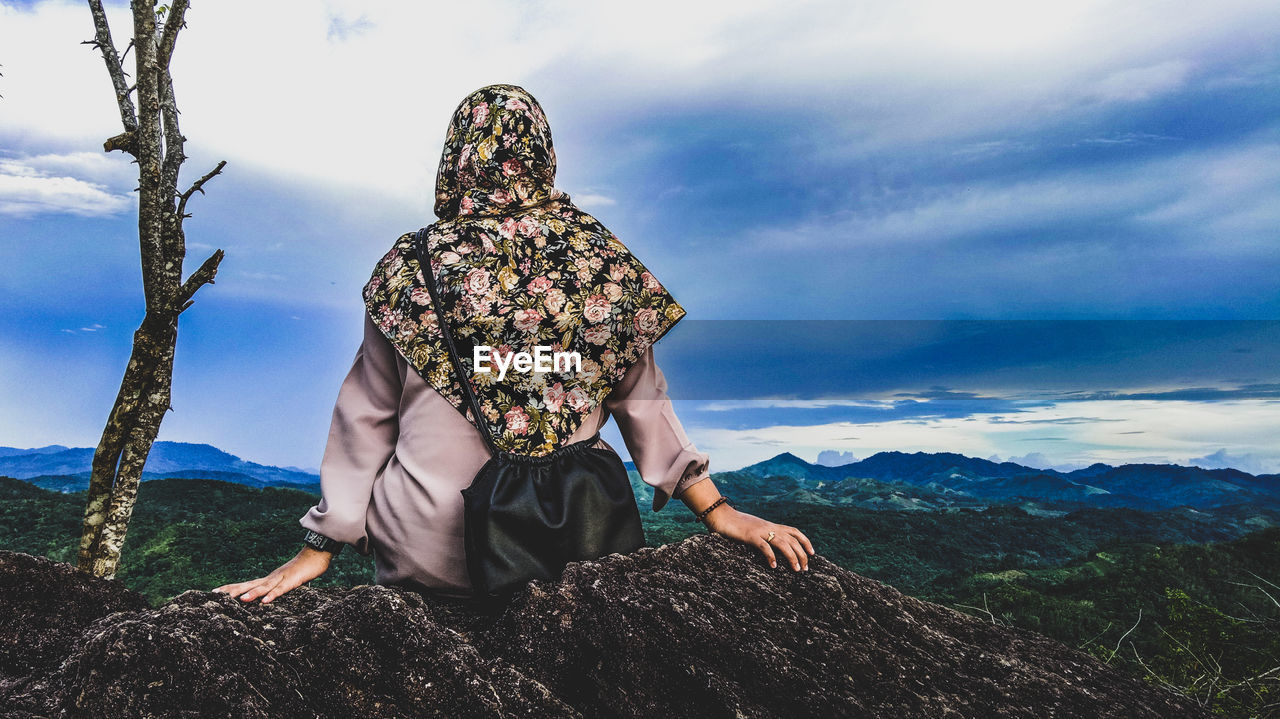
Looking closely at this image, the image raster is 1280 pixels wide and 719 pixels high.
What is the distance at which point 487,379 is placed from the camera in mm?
2645

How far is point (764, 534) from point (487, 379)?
121 cm

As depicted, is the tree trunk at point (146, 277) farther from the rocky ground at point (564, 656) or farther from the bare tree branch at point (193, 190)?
the rocky ground at point (564, 656)

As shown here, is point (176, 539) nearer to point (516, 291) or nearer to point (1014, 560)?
point (516, 291)

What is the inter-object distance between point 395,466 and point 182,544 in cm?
760

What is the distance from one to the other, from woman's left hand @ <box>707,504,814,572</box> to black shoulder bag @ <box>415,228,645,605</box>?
0.34 meters

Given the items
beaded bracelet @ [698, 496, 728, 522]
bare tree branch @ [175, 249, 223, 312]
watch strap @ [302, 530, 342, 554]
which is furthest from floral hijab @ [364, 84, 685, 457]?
bare tree branch @ [175, 249, 223, 312]

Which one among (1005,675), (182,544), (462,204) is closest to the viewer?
(1005,675)

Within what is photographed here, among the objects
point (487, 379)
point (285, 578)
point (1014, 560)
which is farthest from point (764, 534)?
point (1014, 560)

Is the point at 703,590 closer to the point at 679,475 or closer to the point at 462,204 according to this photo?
the point at 679,475

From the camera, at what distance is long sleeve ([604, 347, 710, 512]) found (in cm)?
285

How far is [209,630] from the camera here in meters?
1.93

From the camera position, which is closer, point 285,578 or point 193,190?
point 285,578

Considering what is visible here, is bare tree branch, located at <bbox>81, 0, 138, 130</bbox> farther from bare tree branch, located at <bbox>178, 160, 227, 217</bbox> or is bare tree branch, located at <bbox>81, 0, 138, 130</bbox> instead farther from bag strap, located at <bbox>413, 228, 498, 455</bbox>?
bag strap, located at <bbox>413, 228, 498, 455</bbox>

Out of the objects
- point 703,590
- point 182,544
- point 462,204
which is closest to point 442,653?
point 703,590
